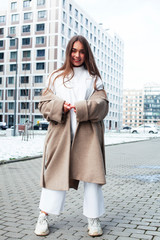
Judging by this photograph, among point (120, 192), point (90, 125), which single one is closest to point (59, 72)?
point (90, 125)

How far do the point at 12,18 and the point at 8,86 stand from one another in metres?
14.0

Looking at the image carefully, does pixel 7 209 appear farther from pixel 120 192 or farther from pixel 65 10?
pixel 65 10

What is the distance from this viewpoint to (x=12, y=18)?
65.2 metres

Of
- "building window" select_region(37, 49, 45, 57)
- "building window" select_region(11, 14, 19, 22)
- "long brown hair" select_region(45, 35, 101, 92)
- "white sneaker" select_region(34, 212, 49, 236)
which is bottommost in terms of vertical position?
"white sneaker" select_region(34, 212, 49, 236)

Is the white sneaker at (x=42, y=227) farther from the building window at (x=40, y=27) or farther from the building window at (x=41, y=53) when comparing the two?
the building window at (x=40, y=27)

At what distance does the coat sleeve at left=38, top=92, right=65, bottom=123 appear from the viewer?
2980 millimetres

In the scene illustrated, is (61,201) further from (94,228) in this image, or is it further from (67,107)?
(67,107)

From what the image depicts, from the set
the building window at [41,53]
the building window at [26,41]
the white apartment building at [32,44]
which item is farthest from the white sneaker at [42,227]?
the building window at [26,41]

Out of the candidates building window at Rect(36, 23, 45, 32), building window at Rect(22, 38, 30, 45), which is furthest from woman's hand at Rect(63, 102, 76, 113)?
building window at Rect(22, 38, 30, 45)

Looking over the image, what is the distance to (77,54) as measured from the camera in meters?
3.19

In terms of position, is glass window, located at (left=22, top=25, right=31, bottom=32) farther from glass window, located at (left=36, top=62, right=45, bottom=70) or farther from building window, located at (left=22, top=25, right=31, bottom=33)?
glass window, located at (left=36, top=62, right=45, bottom=70)

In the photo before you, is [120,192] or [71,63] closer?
[71,63]

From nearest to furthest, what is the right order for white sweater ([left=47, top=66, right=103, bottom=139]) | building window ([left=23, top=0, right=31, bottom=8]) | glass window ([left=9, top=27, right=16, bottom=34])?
white sweater ([left=47, top=66, right=103, bottom=139])
building window ([left=23, top=0, right=31, bottom=8])
glass window ([left=9, top=27, right=16, bottom=34])

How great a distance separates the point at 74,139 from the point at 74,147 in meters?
0.08
